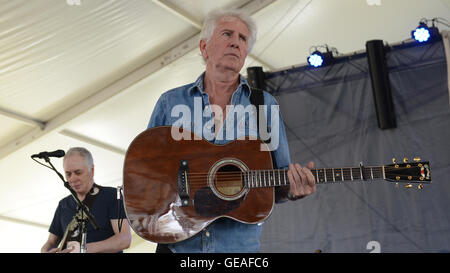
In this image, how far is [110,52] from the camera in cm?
742

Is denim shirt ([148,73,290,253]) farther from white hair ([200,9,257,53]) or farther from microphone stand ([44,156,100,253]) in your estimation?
microphone stand ([44,156,100,253])

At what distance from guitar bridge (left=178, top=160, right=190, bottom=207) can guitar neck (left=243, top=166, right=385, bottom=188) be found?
0.83 feet

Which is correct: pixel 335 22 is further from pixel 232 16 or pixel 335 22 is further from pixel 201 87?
pixel 201 87

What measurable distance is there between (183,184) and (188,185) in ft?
0.07

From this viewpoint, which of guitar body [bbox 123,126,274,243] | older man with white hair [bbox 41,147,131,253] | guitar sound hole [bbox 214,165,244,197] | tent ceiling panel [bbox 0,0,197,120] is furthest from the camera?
tent ceiling panel [bbox 0,0,197,120]

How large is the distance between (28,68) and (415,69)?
467cm

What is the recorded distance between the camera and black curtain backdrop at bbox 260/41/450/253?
585 centimetres

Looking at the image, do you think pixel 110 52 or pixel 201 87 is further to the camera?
pixel 110 52

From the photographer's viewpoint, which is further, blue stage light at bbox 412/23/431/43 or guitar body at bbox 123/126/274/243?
blue stage light at bbox 412/23/431/43

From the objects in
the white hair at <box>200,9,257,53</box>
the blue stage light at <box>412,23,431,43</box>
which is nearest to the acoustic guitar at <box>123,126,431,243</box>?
the white hair at <box>200,9,257,53</box>

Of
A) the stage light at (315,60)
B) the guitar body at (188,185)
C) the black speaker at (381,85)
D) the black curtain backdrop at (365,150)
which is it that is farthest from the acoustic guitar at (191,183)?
the stage light at (315,60)

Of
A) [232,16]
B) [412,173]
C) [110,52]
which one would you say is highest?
[110,52]

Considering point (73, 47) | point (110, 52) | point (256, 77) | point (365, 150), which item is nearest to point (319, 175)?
point (365, 150)

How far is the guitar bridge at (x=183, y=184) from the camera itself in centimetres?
231
